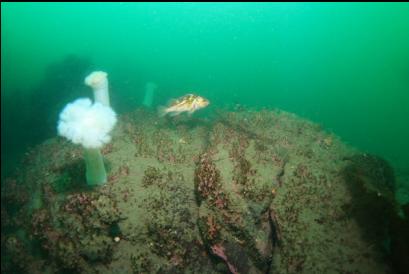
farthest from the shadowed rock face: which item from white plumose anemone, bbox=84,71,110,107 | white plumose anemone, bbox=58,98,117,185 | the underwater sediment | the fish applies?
white plumose anemone, bbox=84,71,110,107

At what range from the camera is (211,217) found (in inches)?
338

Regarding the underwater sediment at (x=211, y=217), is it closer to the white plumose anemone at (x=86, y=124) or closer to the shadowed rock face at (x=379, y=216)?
the shadowed rock face at (x=379, y=216)

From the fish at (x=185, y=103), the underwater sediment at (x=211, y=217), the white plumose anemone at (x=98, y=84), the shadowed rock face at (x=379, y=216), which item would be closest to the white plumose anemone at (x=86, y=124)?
the underwater sediment at (x=211, y=217)

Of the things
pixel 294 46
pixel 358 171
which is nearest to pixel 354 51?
pixel 294 46

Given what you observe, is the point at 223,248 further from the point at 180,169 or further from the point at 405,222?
the point at 405,222

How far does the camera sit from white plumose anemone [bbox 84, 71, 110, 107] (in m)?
10.6

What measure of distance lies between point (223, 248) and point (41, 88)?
76.3 ft

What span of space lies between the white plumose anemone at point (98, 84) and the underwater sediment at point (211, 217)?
79.3 inches

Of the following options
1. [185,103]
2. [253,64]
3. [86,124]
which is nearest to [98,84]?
[86,124]

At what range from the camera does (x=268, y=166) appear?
9945 millimetres

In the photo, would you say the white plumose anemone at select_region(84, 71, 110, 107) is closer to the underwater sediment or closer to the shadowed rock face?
the underwater sediment

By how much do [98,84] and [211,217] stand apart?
6017mm

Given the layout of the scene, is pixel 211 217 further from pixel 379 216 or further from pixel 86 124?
pixel 379 216

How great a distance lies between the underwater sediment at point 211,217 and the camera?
8344 millimetres
